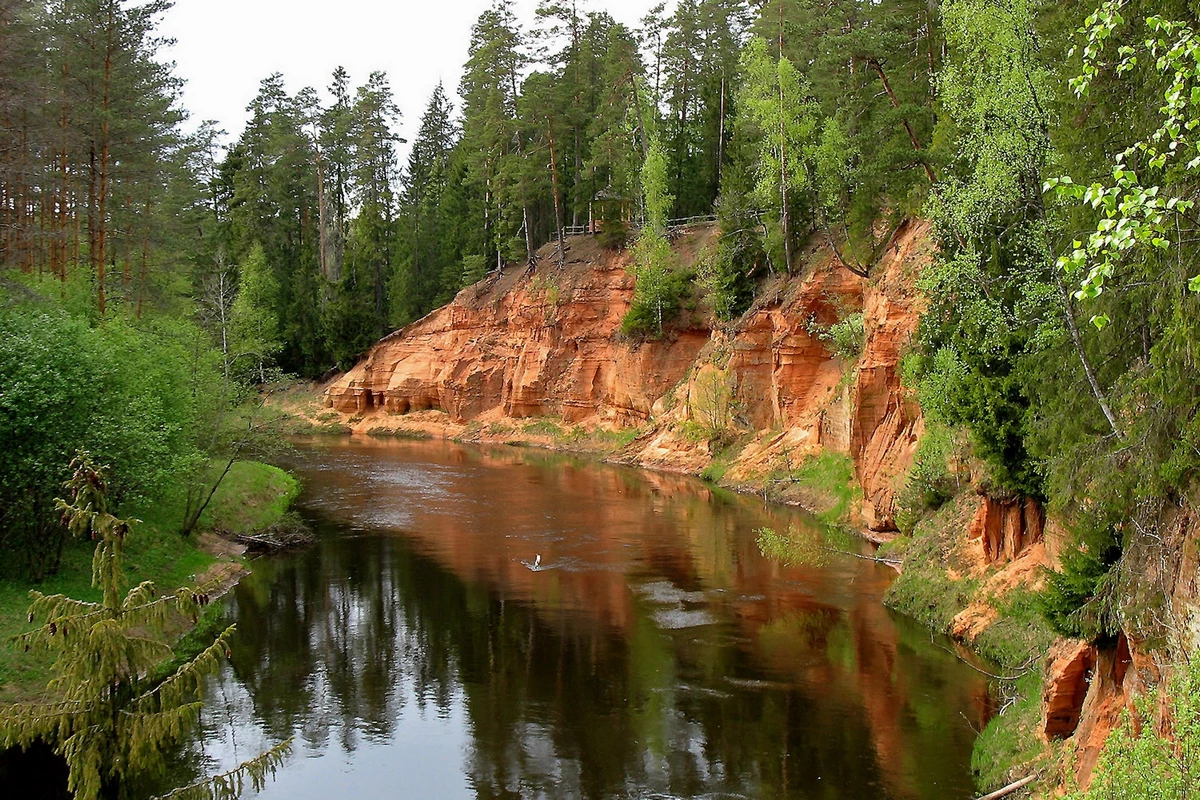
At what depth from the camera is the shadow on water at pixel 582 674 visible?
15680mm

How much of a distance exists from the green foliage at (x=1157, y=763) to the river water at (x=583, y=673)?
25.9 ft

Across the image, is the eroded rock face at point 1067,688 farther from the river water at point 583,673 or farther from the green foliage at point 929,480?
the green foliage at point 929,480

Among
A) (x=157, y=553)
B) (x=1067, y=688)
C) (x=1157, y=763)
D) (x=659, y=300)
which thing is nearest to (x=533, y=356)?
(x=659, y=300)

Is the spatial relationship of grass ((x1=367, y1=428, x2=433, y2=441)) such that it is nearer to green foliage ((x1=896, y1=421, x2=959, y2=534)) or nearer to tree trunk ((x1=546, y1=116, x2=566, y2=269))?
tree trunk ((x1=546, y1=116, x2=566, y2=269))

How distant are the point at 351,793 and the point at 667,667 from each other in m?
7.28

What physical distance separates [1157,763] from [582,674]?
14.0 m

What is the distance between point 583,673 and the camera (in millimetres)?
20062

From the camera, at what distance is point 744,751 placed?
16.2 m

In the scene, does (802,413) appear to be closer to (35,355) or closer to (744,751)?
(744,751)

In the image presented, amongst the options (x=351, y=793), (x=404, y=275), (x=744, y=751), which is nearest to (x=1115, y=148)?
(x=744, y=751)

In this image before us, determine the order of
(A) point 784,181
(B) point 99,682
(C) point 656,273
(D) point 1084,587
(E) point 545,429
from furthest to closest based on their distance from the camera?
1. (E) point 545,429
2. (C) point 656,273
3. (A) point 784,181
4. (D) point 1084,587
5. (B) point 99,682

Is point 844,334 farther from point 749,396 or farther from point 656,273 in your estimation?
point 656,273

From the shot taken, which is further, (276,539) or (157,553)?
(276,539)

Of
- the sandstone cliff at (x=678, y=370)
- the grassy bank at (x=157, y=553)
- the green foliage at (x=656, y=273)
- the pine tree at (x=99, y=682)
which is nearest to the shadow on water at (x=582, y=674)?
the grassy bank at (x=157, y=553)
